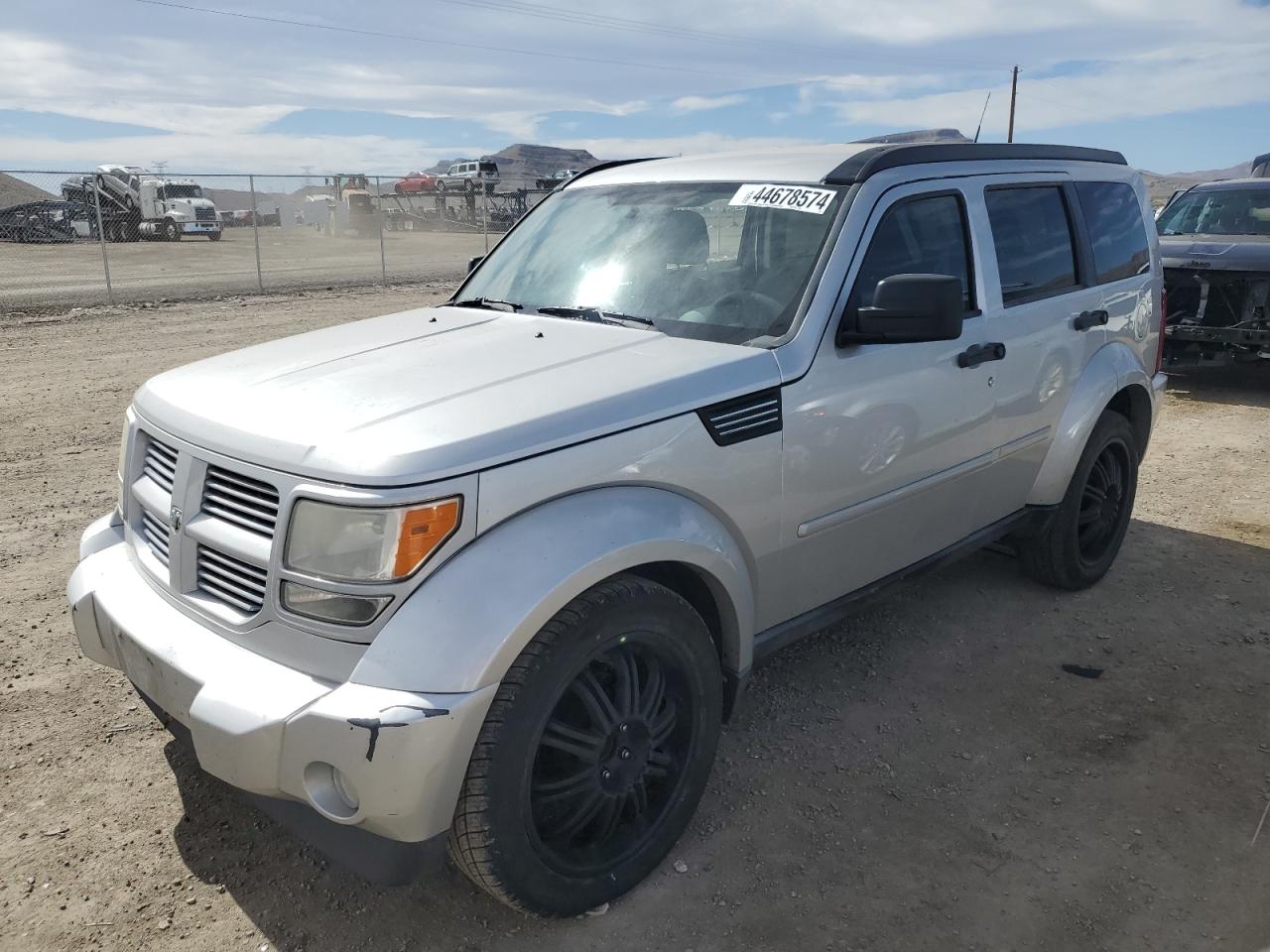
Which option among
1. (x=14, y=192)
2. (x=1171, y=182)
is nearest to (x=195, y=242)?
(x=14, y=192)

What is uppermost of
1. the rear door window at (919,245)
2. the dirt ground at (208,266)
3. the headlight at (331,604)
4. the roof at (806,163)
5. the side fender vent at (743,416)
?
the roof at (806,163)

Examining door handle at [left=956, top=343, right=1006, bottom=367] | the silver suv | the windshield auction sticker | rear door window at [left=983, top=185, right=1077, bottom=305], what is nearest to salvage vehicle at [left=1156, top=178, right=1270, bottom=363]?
rear door window at [left=983, top=185, right=1077, bottom=305]

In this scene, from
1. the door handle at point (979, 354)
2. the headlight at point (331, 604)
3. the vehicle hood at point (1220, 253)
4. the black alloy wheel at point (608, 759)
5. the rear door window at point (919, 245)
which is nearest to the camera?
the headlight at point (331, 604)

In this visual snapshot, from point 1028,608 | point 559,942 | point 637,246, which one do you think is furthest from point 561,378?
point 1028,608

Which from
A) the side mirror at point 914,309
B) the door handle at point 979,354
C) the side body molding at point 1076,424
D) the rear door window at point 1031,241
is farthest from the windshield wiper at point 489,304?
the side body molding at point 1076,424

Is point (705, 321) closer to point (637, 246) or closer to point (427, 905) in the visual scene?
point (637, 246)

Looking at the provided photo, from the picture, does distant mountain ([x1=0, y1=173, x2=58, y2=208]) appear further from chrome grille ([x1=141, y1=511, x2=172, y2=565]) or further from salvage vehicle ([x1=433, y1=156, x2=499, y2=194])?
chrome grille ([x1=141, y1=511, x2=172, y2=565])

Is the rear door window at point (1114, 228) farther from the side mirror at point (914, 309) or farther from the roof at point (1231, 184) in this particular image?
the roof at point (1231, 184)

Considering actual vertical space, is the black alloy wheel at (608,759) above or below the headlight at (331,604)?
below

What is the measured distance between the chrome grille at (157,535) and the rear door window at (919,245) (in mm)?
2213

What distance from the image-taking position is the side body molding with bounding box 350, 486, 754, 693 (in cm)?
218

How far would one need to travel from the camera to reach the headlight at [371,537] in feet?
7.27

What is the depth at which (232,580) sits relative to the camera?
2.48 m

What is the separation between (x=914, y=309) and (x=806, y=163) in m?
0.93
